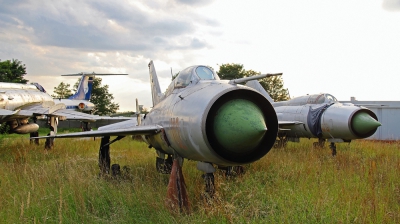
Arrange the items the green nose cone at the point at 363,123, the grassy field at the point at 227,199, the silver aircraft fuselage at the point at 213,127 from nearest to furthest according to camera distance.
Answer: the silver aircraft fuselage at the point at 213,127, the grassy field at the point at 227,199, the green nose cone at the point at 363,123

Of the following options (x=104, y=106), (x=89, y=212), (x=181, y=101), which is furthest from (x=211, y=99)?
(x=104, y=106)

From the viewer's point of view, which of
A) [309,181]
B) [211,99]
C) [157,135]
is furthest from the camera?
[309,181]

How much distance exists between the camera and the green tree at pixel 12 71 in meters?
36.0

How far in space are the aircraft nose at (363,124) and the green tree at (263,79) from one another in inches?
1116

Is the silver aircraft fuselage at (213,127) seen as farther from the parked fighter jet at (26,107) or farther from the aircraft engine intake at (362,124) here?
the parked fighter jet at (26,107)

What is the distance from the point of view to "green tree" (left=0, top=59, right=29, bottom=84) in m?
36.0

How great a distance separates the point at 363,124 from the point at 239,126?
685cm

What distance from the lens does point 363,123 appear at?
892 cm

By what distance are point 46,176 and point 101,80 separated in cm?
5308

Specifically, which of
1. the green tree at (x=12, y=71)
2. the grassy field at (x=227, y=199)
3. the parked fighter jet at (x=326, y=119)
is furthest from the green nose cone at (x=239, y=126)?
the green tree at (x=12, y=71)

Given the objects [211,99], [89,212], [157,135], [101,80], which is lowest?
[89,212]

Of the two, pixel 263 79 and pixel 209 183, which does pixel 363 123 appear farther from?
pixel 263 79

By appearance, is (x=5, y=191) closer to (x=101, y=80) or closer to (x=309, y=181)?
(x=309, y=181)

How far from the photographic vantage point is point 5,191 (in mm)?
5523
